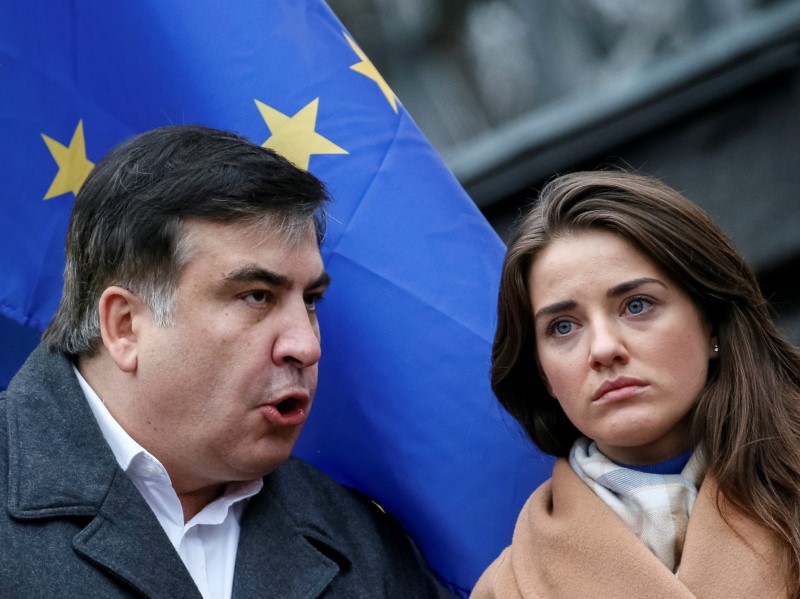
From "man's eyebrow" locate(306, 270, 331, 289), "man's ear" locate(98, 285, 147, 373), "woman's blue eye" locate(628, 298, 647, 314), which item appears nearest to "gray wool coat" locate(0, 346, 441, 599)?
"man's ear" locate(98, 285, 147, 373)

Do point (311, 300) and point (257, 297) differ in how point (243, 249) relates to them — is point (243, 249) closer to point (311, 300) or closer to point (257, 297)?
point (257, 297)

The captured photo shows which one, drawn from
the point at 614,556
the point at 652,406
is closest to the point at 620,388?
the point at 652,406

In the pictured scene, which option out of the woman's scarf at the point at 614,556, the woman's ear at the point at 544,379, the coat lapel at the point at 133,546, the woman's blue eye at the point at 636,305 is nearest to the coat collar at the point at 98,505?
the coat lapel at the point at 133,546

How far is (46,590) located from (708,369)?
1.55m

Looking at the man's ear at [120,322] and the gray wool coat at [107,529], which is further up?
the man's ear at [120,322]

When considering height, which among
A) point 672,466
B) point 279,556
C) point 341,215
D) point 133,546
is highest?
point 341,215

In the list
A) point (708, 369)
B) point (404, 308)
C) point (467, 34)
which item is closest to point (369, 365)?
point (404, 308)

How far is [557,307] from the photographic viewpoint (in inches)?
125

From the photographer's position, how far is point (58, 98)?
385 cm

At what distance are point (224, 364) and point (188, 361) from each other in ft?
0.28

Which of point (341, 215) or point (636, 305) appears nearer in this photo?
point (636, 305)

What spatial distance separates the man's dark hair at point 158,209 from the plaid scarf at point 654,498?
96cm

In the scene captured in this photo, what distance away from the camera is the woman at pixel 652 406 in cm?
293

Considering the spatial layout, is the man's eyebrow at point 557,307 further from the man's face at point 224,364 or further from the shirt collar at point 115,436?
the shirt collar at point 115,436
